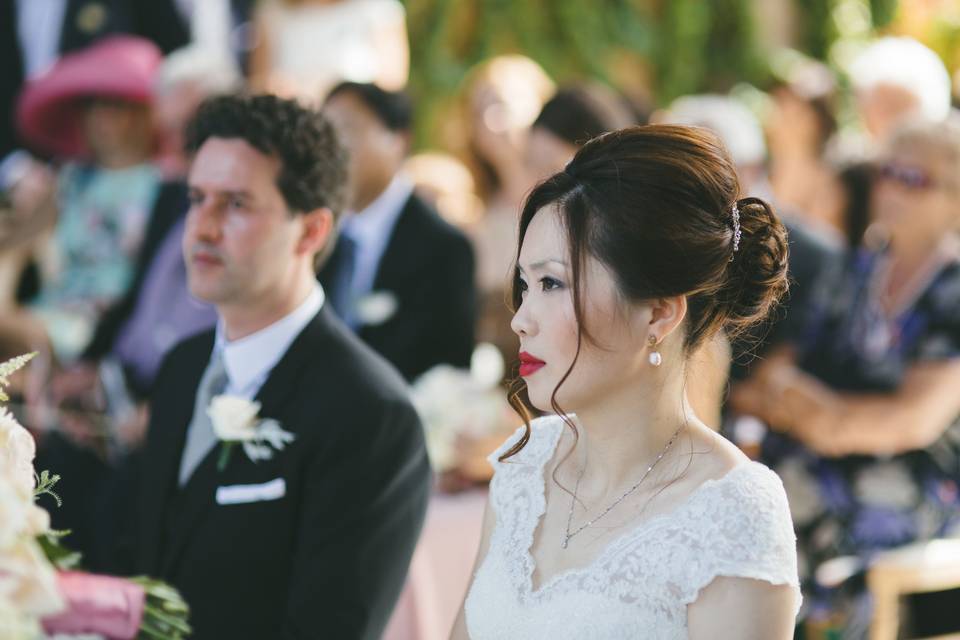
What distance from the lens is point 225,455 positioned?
9.04ft

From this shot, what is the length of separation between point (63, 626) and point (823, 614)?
3.16m

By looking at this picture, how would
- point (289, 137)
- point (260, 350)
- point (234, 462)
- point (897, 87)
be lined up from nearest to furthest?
1. point (234, 462)
2. point (260, 350)
3. point (289, 137)
4. point (897, 87)

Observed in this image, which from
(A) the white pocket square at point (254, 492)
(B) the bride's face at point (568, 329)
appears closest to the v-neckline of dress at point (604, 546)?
(B) the bride's face at point (568, 329)

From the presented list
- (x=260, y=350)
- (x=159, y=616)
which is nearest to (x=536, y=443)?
(x=260, y=350)

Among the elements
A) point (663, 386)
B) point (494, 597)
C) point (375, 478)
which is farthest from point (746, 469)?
point (375, 478)

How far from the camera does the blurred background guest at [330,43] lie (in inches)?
257

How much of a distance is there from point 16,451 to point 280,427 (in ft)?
3.72

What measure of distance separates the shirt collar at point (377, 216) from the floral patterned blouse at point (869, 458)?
151 cm

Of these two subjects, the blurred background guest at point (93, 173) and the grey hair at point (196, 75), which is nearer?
the blurred background guest at point (93, 173)

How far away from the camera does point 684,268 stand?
6.78 feet

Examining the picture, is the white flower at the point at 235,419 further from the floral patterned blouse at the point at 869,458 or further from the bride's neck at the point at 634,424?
the floral patterned blouse at the point at 869,458

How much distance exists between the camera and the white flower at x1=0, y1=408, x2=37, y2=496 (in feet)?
5.24

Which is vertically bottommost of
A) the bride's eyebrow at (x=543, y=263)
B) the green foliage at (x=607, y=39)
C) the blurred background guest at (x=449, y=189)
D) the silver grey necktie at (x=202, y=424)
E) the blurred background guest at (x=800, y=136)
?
the green foliage at (x=607, y=39)

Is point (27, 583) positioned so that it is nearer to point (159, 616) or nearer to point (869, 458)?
point (159, 616)
